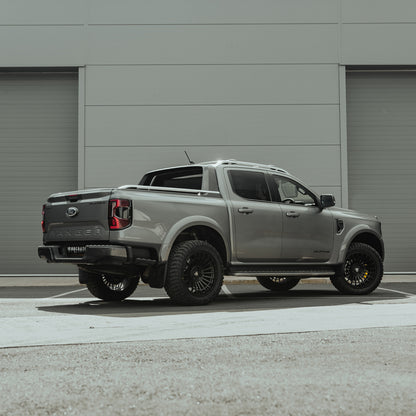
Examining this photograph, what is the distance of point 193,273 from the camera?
795 cm

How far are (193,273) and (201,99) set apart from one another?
955 cm

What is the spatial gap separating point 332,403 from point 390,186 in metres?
14.5

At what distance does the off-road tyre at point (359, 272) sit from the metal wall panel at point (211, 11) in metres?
9.19

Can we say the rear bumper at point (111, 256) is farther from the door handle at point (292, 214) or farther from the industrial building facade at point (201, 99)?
the industrial building facade at point (201, 99)

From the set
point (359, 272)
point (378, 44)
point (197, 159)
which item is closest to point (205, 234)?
point (359, 272)

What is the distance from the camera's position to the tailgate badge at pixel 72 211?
7.83 metres

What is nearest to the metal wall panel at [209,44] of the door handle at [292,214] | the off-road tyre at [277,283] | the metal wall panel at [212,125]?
the metal wall panel at [212,125]

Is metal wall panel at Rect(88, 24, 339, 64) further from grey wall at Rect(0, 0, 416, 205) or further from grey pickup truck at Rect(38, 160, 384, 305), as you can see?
grey pickup truck at Rect(38, 160, 384, 305)

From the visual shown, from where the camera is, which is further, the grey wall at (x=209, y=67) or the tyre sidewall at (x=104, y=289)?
the grey wall at (x=209, y=67)

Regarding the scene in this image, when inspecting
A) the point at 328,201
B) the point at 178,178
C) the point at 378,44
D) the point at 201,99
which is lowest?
the point at 328,201

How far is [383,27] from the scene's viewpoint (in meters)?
17.2

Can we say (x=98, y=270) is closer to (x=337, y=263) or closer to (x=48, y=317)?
(x=48, y=317)

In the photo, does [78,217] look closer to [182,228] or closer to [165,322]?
[182,228]

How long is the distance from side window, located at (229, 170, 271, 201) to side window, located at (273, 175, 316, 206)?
9.9 inches
